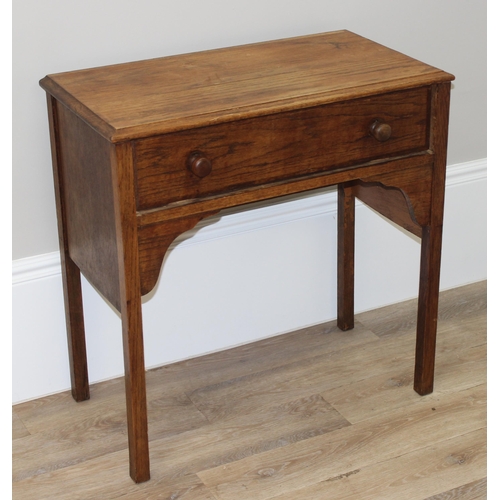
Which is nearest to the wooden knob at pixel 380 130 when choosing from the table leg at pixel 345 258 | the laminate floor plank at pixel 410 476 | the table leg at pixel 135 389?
the table leg at pixel 345 258

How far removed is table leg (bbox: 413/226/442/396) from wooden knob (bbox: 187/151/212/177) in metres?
0.64

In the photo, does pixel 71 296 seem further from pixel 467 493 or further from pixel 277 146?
pixel 467 493

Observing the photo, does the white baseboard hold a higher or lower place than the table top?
lower

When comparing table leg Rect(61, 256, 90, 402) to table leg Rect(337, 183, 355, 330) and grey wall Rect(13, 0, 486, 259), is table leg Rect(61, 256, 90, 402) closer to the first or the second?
grey wall Rect(13, 0, 486, 259)

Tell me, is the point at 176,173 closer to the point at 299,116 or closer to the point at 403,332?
the point at 299,116

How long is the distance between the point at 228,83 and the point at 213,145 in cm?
20

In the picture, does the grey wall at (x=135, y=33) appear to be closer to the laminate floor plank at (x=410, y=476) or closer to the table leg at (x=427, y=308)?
the table leg at (x=427, y=308)

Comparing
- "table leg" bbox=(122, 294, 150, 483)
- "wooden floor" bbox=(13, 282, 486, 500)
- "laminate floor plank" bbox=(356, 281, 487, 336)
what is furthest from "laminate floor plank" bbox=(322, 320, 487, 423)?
"table leg" bbox=(122, 294, 150, 483)

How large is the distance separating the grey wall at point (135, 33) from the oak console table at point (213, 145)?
80 mm

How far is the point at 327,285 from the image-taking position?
8.27 feet

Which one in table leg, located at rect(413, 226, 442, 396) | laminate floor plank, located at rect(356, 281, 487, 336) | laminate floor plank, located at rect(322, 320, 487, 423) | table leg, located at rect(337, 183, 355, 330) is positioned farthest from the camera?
laminate floor plank, located at rect(356, 281, 487, 336)

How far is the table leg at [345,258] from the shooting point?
2373 mm

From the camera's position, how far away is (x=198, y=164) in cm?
168

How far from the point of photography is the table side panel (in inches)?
68.9
